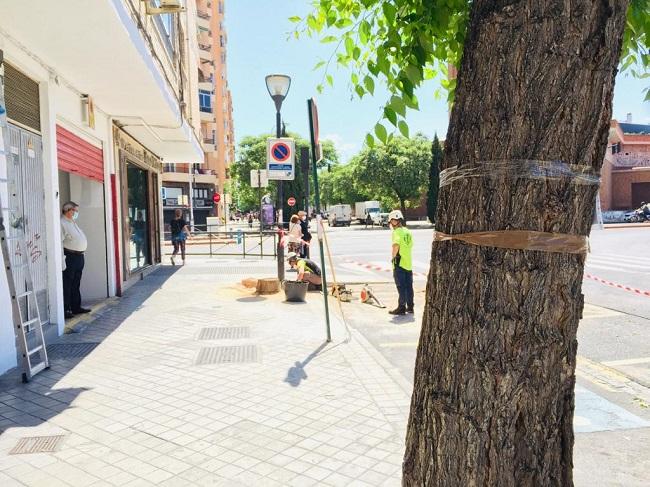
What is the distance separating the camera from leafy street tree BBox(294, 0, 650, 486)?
5.40ft

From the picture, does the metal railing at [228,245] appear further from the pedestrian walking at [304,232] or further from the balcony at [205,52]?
the balcony at [205,52]

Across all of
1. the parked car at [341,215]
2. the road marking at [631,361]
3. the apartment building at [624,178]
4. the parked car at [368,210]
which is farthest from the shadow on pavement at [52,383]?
the parked car at [341,215]

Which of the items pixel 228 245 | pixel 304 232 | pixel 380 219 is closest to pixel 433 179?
pixel 380 219

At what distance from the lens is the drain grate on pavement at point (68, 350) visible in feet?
20.0

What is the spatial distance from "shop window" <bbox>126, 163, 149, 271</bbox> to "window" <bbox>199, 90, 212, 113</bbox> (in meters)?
36.5

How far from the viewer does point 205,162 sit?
179 feet

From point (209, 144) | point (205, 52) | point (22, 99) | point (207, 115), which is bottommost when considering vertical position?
point (22, 99)

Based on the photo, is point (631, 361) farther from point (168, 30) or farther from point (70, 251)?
point (168, 30)

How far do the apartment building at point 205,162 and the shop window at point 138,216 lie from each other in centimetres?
2617

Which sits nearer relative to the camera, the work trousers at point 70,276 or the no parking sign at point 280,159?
the work trousers at point 70,276

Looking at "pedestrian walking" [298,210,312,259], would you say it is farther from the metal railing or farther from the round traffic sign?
the round traffic sign

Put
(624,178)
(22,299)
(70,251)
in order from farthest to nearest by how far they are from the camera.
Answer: (624,178) → (70,251) → (22,299)

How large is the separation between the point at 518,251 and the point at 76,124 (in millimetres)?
8399

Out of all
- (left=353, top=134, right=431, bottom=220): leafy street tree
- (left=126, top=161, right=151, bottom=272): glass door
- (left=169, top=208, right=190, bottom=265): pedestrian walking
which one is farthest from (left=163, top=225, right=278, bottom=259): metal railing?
(left=353, top=134, right=431, bottom=220): leafy street tree
